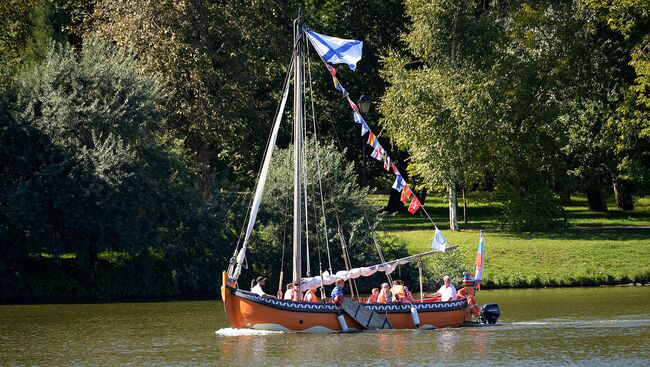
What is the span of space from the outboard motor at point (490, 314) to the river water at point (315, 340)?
49 cm

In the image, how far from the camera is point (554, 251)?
57250 millimetres

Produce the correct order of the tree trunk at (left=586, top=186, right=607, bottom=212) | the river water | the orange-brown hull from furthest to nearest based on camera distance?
1. the tree trunk at (left=586, top=186, right=607, bottom=212)
2. the orange-brown hull
3. the river water

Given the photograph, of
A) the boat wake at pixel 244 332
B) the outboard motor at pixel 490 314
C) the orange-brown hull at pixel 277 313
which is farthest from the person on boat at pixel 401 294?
the boat wake at pixel 244 332

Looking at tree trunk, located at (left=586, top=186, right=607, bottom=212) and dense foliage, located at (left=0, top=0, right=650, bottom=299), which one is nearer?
dense foliage, located at (left=0, top=0, right=650, bottom=299)

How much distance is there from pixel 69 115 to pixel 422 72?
21495 mm

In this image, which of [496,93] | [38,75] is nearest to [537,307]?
[496,93]

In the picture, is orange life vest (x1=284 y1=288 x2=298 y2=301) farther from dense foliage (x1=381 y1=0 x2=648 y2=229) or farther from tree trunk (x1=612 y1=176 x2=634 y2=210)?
tree trunk (x1=612 y1=176 x2=634 y2=210)

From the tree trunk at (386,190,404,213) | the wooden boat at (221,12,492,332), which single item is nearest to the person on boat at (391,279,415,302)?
the wooden boat at (221,12,492,332)

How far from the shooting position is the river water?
3203 cm

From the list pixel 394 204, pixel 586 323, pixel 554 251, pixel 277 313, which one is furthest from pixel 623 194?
pixel 277 313

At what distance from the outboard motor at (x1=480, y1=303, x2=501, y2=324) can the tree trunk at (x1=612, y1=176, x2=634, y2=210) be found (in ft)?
129

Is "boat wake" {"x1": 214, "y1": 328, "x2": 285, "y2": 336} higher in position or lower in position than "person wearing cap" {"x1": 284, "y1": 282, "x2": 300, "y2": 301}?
lower

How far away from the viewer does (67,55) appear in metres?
54.0

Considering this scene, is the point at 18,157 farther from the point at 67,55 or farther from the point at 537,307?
the point at 537,307
